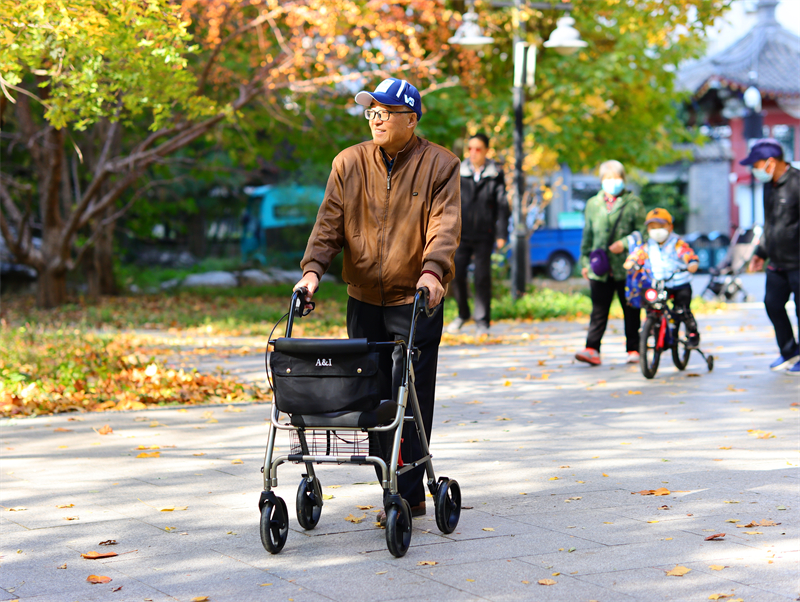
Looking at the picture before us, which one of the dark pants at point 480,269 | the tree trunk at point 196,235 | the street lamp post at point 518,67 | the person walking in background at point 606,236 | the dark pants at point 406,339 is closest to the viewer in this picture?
the dark pants at point 406,339

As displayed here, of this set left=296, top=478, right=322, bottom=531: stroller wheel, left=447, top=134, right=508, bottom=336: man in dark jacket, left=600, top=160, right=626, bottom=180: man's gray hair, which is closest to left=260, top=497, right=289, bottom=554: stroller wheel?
left=296, top=478, right=322, bottom=531: stroller wheel

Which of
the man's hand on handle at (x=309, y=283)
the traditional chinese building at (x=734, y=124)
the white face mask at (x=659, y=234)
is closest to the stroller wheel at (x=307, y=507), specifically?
the man's hand on handle at (x=309, y=283)

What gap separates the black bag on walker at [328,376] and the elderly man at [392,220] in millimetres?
Result: 405

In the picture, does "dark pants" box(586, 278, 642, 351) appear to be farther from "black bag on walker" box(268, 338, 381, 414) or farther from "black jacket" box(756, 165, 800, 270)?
"black bag on walker" box(268, 338, 381, 414)

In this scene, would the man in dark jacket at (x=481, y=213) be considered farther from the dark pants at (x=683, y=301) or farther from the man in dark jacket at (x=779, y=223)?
the man in dark jacket at (x=779, y=223)

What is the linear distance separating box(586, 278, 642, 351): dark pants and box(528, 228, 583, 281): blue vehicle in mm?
19096

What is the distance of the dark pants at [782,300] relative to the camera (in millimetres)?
9078

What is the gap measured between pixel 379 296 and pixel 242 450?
85.9 inches

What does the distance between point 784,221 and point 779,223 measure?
0.05 metres

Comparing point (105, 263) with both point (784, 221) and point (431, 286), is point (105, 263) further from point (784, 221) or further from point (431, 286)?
point (431, 286)

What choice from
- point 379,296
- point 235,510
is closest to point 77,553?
point 235,510

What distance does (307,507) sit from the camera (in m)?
4.50

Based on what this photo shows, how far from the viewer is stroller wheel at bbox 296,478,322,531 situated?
4.44 m

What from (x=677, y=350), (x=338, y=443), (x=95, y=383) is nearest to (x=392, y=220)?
(x=338, y=443)
